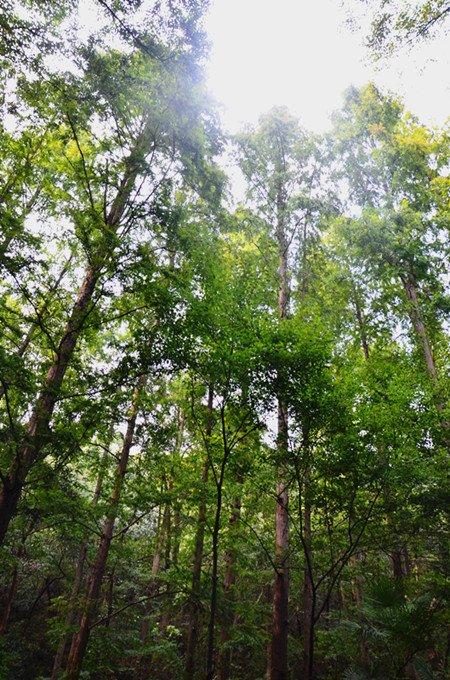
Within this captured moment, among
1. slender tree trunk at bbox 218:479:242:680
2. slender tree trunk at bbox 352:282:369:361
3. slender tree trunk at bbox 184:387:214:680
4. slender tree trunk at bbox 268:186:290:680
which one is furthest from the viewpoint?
slender tree trunk at bbox 352:282:369:361

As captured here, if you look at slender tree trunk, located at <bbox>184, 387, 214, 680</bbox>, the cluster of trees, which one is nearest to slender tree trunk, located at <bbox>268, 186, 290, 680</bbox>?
the cluster of trees

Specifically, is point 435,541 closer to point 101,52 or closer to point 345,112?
point 101,52

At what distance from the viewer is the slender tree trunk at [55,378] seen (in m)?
5.93

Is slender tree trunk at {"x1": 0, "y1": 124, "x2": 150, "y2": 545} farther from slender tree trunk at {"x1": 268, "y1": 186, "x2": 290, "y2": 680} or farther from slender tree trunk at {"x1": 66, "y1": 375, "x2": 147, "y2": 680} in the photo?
slender tree trunk at {"x1": 268, "y1": 186, "x2": 290, "y2": 680}

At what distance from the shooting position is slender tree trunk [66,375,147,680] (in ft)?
26.2

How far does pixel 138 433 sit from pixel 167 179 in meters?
5.49

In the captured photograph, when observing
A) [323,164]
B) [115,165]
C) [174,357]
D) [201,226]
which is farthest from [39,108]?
[323,164]

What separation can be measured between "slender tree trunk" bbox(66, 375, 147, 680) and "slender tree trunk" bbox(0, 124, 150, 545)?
1.58 metres

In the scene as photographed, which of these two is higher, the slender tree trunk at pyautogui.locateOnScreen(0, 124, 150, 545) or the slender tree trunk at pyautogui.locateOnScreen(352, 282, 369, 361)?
the slender tree trunk at pyautogui.locateOnScreen(352, 282, 369, 361)

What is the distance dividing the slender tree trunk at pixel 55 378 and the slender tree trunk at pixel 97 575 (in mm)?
1584

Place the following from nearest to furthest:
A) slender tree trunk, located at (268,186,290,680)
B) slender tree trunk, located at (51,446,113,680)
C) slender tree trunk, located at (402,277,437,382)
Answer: slender tree trunk, located at (268,186,290,680) < slender tree trunk, located at (51,446,113,680) < slender tree trunk, located at (402,277,437,382)

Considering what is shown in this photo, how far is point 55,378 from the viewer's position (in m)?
6.74

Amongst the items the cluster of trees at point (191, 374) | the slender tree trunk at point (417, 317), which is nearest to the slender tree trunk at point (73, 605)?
the cluster of trees at point (191, 374)

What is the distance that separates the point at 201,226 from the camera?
30.0 ft
